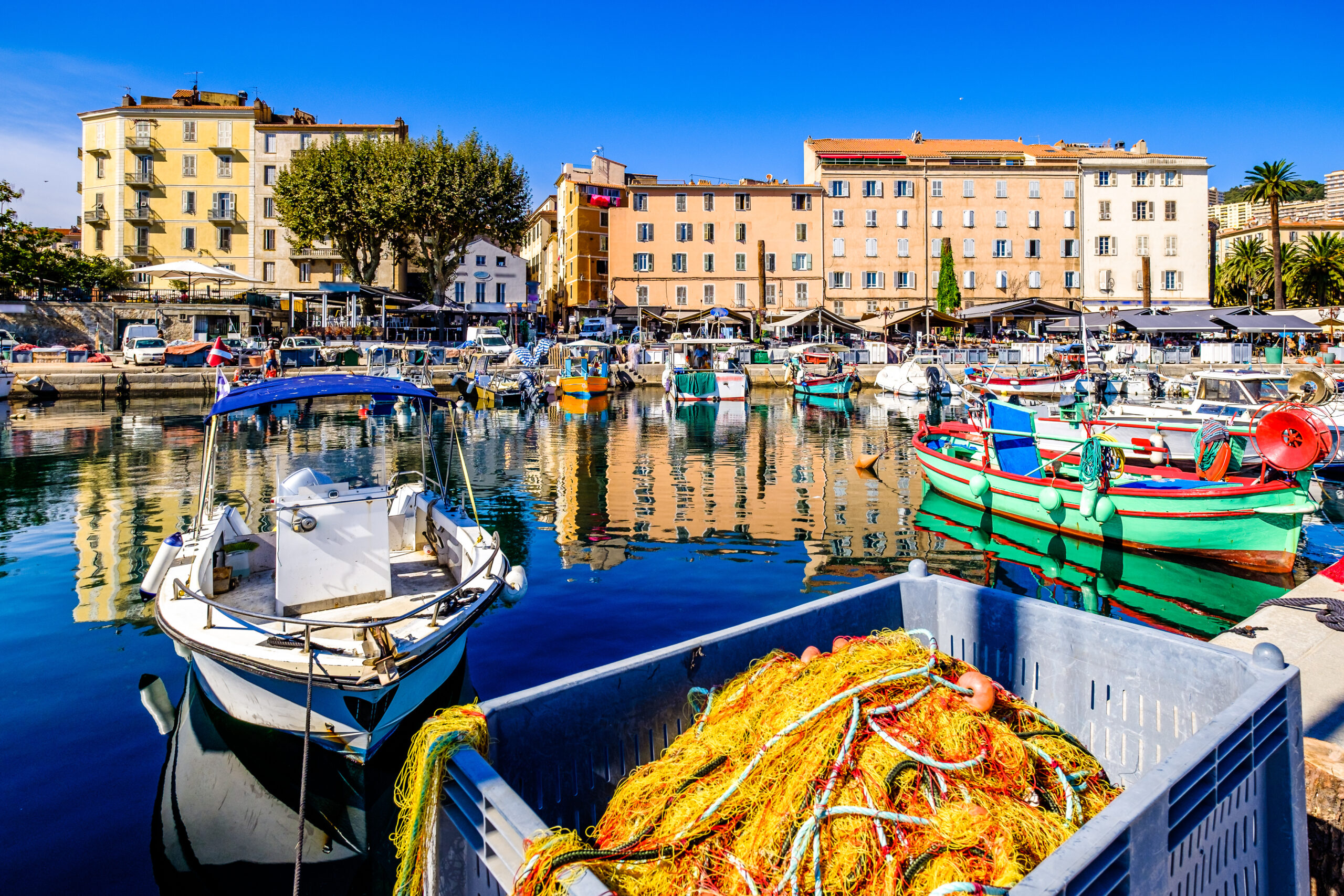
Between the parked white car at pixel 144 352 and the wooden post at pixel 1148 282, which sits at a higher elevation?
the wooden post at pixel 1148 282

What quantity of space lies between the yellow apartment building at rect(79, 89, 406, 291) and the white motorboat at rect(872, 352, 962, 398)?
3835 centimetres

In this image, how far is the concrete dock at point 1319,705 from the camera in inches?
154

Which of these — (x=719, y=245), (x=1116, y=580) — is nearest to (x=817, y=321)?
(x=719, y=245)

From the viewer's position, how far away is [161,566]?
27.9ft

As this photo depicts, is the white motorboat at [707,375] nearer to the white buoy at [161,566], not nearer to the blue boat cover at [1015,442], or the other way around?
the blue boat cover at [1015,442]

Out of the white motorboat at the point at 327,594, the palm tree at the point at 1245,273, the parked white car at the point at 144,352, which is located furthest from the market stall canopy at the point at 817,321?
the white motorboat at the point at 327,594

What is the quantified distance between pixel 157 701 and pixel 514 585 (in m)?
3.59

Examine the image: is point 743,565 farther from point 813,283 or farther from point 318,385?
point 813,283

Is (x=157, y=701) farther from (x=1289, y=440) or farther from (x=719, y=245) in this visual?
(x=719, y=245)

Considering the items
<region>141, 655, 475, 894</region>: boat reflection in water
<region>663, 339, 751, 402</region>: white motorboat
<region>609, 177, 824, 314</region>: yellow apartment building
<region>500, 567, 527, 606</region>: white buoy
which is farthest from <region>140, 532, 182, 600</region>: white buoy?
<region>609, 177, 824, 314</region>: yellow apartment building

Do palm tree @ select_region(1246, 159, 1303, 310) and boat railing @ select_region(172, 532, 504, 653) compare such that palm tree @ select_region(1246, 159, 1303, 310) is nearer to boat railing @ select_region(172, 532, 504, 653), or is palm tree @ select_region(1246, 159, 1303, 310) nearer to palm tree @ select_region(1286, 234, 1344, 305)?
palm tree @ select_region(1286, 234, 1344, 305)

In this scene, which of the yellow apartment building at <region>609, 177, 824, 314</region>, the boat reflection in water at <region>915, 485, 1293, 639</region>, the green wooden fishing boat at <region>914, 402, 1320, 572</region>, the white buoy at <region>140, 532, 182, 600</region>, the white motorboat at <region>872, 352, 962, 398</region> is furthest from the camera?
the yellow apartment building at <region>609, 177, 824, 314</region>

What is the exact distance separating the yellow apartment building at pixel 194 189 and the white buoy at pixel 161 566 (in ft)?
182

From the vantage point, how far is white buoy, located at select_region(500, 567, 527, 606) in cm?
809
